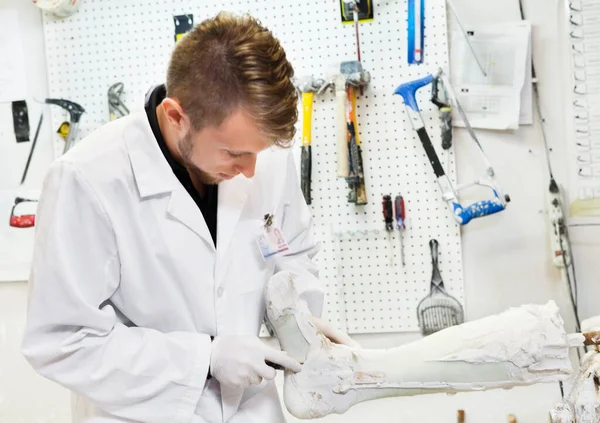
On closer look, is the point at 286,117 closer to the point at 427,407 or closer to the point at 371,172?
the point at 371,172

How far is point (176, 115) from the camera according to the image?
1.22m

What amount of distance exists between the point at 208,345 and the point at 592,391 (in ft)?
2.33

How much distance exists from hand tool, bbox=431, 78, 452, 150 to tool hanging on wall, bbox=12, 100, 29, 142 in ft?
4.64

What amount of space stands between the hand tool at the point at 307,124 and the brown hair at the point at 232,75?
0.95 meters

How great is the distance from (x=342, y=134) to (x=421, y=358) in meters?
0.94

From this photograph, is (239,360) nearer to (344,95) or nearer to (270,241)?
(270,241)

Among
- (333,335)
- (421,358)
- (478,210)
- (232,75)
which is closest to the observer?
(232,75)

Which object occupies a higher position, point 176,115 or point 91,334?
point 176,115

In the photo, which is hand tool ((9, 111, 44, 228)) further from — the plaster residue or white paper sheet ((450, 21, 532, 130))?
the plaster residue

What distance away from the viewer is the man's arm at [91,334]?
3.95 feet

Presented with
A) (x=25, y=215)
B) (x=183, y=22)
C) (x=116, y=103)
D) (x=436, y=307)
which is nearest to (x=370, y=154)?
(x=436, y=307)

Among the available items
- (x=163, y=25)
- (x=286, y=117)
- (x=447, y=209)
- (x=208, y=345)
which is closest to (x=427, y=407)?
(x=447, y=209)

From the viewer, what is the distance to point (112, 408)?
4.15 ft

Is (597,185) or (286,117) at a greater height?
(286,117)
